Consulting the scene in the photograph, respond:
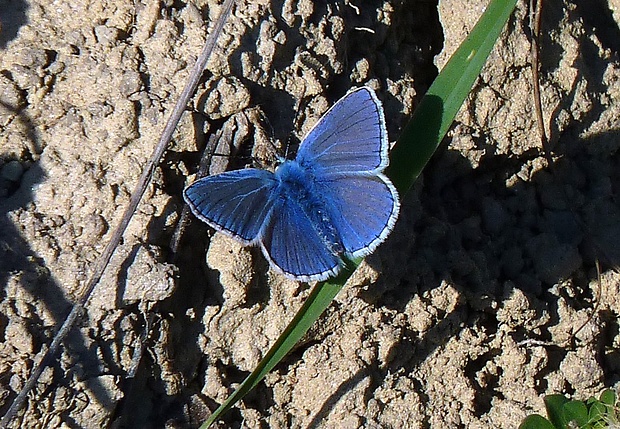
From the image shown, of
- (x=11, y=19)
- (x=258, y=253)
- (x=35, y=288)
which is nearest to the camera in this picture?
(x=35, y=288)

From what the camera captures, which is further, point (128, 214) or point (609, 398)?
point (609, 398)

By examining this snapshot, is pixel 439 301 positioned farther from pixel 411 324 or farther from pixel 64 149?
pixel 64 149

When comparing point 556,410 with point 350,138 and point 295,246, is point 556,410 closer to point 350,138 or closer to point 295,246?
point 295,246

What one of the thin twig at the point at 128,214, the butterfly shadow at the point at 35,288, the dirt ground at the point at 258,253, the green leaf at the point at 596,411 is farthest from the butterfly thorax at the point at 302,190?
the green leaf at the point at 596,411

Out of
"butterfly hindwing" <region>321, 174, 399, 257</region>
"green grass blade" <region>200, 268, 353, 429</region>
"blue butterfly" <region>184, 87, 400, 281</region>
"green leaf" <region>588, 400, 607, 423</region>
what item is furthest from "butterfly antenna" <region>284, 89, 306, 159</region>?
"green leaf" <region>588, 400, 607, 423</region>

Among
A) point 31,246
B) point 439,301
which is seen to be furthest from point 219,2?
point 439,301

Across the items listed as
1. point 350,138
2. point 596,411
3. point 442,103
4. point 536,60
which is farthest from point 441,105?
point 596,411

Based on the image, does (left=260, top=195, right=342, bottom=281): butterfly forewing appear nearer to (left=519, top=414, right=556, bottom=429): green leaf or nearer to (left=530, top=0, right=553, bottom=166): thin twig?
(left=519, top=414, right=556, bottom=429): green leaf
